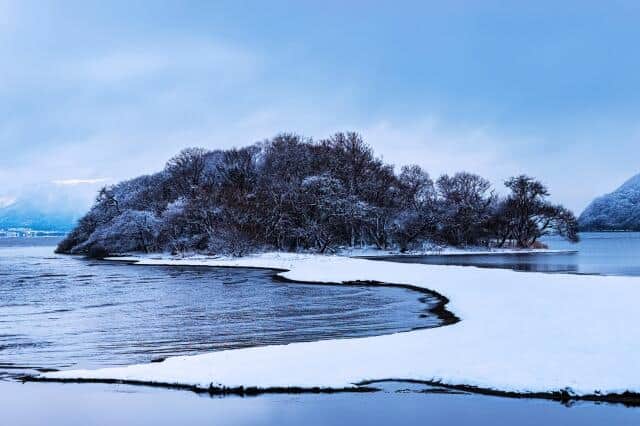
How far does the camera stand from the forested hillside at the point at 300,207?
3179 inches

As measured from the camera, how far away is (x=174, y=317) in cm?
2570

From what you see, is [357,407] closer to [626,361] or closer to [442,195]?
[626,361]

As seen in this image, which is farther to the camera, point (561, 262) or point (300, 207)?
point (300, 207)

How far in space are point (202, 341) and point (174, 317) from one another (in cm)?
653

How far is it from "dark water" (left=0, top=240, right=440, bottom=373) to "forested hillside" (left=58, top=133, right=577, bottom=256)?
33769mm

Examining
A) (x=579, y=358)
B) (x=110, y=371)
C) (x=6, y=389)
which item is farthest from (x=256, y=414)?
(x=579, y=358)

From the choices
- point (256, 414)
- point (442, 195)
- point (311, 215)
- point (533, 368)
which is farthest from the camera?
point (442, 195)

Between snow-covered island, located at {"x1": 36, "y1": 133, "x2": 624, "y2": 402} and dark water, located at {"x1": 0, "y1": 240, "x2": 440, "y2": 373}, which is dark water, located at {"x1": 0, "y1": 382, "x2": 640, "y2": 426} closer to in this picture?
snow-covered island, located at {"x1": 36, "y1": 133, "x2": 624, "y2": 402}

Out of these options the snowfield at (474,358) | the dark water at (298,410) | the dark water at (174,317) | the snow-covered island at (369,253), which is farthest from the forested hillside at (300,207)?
the dark water at (298,410)

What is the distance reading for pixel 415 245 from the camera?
3615 inches

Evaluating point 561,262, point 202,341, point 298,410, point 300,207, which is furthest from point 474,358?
point 300,207

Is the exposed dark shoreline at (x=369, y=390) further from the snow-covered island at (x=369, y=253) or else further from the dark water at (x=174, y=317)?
the dark water at (x=174, y=317)

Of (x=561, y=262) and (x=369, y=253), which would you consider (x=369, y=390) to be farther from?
(x=369, y=253)

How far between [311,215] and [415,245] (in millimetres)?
17719
